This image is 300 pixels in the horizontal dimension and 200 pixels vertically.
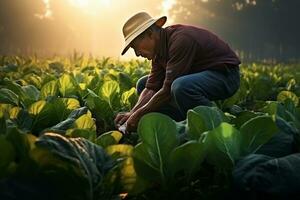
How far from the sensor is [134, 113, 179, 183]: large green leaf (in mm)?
1742

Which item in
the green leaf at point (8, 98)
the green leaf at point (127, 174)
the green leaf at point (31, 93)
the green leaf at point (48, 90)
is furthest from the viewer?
the green leaf at point (48, 90)

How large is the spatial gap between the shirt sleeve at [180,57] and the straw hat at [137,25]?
22cm

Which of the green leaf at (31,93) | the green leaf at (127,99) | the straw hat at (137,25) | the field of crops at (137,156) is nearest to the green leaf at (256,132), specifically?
the field of crops at (137,156)

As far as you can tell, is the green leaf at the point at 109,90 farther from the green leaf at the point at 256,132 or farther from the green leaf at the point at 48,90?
the green leaf at the point at 256,132

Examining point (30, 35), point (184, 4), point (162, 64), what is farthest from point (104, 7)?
point (162, 64)

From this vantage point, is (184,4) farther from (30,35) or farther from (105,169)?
(105,169)

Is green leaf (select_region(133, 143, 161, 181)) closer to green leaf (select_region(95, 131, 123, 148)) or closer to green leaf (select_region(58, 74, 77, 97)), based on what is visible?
green leaf (select_region(95, 131, 123, 148))

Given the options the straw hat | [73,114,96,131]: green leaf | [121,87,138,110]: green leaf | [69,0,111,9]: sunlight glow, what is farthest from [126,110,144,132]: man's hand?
[69,0,111,9]: sunlight glow

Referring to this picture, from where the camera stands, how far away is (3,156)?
4.78ft

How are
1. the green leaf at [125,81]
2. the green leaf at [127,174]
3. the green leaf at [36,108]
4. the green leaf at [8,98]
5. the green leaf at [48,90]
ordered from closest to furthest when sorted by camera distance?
the green leaf at [127,174] → the green leaf at [36,108] → the green leaf at [8,98] → the green leaf at [48,90] → the green leaf at [125,81]

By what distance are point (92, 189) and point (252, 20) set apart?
66.4 m

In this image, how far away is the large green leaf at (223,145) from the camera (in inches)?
70.7

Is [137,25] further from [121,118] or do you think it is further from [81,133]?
[81,133]

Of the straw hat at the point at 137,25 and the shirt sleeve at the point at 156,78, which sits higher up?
the straw hat at the point at 137,25
